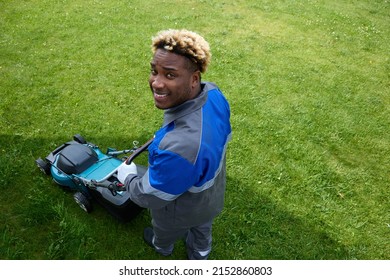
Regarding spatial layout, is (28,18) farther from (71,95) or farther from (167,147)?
(167,147)

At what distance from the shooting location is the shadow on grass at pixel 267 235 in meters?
3.86

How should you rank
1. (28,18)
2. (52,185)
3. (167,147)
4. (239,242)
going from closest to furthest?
1. (167,147)
2. (239,242)
3. (52,185)
4. (28,18)

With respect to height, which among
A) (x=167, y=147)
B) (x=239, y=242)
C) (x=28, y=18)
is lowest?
(x=239, y=242)

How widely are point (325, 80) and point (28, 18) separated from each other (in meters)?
6.65

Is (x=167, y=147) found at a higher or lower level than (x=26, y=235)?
higher

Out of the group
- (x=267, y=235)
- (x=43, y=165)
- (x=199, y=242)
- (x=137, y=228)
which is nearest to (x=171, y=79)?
(x=199, y=242)

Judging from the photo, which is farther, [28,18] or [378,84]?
[28,18]

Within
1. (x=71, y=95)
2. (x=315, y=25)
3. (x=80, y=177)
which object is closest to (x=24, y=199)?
(x=80, y=177)

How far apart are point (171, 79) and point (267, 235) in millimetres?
2590

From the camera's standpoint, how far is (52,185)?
4238 millimetres

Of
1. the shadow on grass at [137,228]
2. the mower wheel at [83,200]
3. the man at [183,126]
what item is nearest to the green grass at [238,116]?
the shadow on grass at [137,228]

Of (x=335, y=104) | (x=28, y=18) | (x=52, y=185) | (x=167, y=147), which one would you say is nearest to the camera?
(x=167, y=147)

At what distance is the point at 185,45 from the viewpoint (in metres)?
2.14

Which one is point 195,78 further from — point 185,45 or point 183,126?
point 183,126
